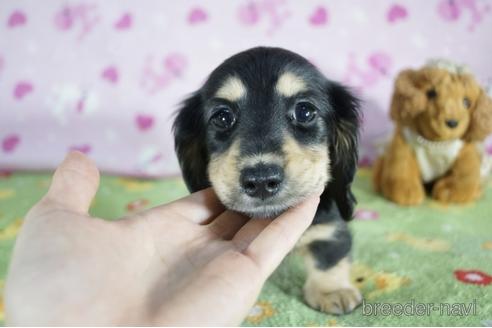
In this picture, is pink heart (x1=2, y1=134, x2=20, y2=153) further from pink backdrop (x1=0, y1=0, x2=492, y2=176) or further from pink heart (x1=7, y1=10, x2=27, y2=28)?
pink heart (x1=7, y1=10, x2=27, y2=28)

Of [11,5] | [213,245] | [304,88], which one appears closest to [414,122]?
[304,88]

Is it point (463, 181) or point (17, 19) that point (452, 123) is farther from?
point (17, 19)

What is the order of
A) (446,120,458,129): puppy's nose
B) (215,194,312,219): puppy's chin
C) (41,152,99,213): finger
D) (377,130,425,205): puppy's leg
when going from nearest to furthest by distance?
1. (41,152,99,213): finger
2. (215,194,312,219): puppy's chin
3. (446,120,458,129): puppy's nose
4. (377,130,425,205): puppy's leg

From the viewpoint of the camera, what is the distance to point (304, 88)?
123 centimetres

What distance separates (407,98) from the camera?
6.10 feet

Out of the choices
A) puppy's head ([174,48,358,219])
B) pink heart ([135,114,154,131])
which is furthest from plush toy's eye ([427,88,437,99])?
pink heart ([135,114,154,131])

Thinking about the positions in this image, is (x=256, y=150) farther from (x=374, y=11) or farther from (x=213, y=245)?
(x=374, y=11)

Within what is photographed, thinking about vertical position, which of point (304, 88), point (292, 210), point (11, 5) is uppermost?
point (11, 5)

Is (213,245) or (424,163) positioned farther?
(424,163)

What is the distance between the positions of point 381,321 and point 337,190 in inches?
14.6

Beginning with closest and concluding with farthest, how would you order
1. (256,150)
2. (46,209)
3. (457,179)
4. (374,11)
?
1. (46,209)
2. (256,150)
3. (457,179)
4. (374,11)

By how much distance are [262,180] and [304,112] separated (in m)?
0.29

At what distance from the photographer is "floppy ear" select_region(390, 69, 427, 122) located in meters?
1.84

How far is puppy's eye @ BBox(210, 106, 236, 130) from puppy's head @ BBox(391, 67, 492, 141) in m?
0.90
